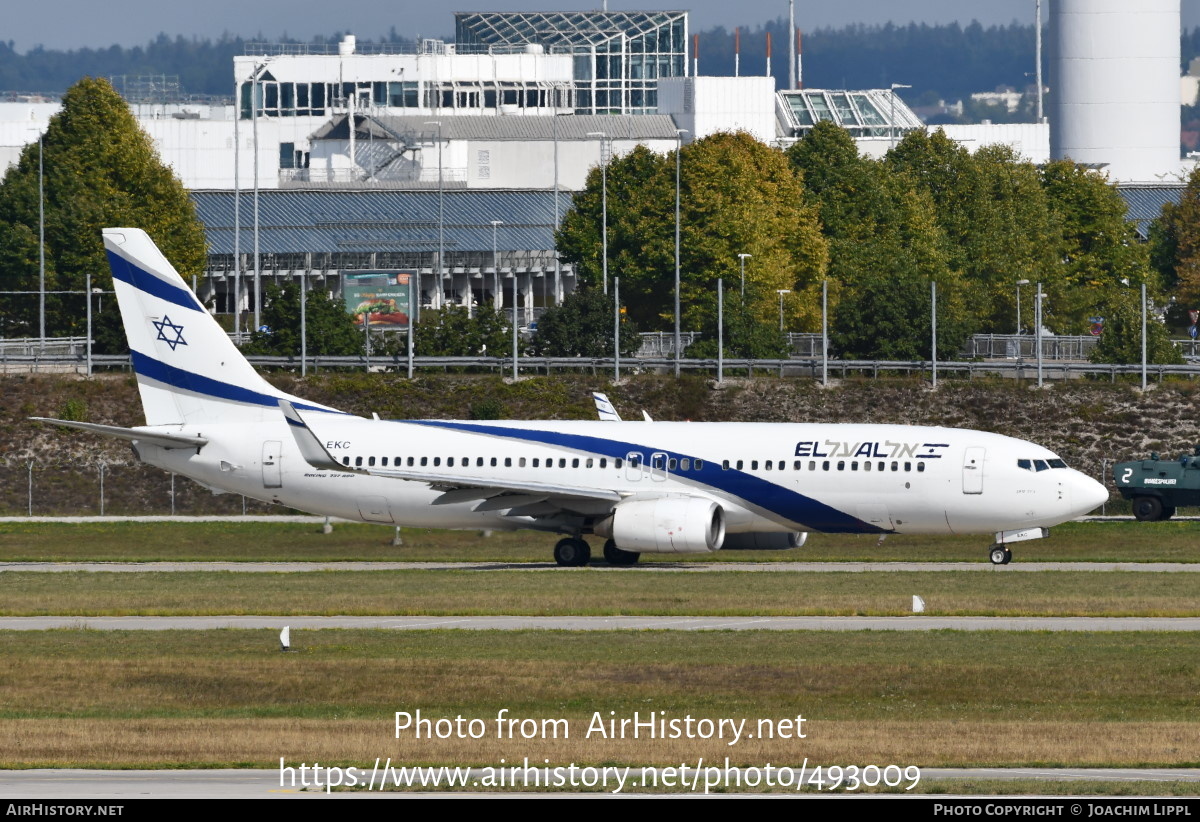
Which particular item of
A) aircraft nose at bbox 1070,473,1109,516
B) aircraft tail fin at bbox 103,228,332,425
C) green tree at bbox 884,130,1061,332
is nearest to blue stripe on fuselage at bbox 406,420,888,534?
aircraft nose at bbox 1070,473,1109,516

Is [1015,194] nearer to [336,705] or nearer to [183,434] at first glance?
[183,434]

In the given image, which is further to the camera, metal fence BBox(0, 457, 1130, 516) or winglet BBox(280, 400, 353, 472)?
metal fence BBox(0, 457, 1130, 516)

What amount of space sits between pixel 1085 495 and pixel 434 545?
806 inches

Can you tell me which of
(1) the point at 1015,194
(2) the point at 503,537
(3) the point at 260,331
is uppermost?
(1) the point at 1015,194

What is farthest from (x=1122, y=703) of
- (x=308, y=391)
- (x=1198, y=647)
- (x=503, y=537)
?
(x=308, y=391)

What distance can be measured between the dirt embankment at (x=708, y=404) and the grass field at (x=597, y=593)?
36404 mm

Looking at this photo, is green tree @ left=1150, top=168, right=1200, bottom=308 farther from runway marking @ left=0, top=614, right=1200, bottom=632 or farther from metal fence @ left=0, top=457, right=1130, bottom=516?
runway marking @ left=0, top=614, right=1200, bottom=632

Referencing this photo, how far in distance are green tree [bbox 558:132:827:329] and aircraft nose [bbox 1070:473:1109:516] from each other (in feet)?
183

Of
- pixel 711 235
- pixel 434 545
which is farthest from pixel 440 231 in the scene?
pixel 434 545

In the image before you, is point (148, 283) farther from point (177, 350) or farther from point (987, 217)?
point (987, 217)

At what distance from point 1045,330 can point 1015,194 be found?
1172 centimetres

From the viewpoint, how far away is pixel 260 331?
100 meters

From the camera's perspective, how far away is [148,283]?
188 feet

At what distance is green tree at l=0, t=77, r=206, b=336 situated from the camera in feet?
358
